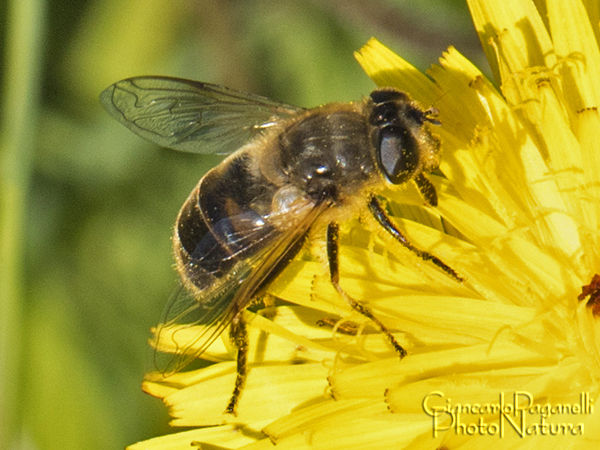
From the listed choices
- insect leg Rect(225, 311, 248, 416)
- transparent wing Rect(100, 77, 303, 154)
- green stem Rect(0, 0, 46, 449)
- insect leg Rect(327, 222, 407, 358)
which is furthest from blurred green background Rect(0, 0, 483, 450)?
insect leg Rect(327, 222, 407, 358)

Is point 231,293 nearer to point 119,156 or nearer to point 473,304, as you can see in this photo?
point 473,304

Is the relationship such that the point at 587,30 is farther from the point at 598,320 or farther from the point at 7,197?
the point at 7,197

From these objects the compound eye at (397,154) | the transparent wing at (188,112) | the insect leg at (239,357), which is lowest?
the insect leg at (239,357)

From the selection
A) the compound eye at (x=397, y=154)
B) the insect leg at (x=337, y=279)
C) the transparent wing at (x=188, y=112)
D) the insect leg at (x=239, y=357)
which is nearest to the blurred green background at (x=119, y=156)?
the transparent wing at (x=188, y=112)

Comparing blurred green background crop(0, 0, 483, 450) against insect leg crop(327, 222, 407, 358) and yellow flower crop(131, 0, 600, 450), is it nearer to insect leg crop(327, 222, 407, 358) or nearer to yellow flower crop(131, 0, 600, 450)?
yellow flower crop(131, 0, 600, 450)

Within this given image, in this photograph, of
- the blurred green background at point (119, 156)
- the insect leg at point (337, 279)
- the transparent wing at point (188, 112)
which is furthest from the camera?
the blurred green background at point (119, 156)

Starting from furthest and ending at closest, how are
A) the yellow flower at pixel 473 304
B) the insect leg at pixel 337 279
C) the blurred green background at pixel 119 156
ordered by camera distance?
the blurred green background at pixel 119 156 → the insect leg at pixel 337 279 → the yellow flower at pixel 473 304

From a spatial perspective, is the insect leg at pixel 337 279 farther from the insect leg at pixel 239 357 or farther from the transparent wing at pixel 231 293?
the insect leg at pixel 239 357
